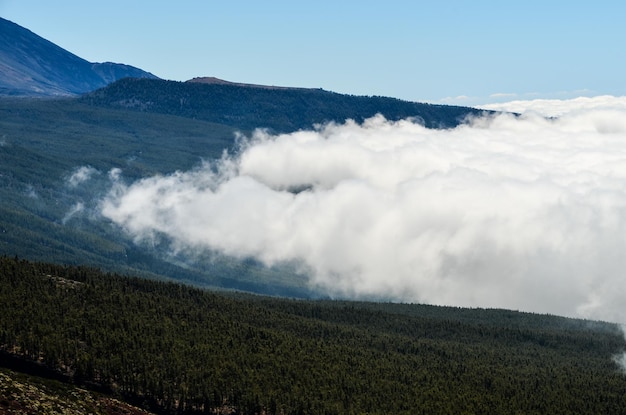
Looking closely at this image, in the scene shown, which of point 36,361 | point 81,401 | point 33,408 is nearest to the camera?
point 33,408

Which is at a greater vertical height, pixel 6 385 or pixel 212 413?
pixel 6 385

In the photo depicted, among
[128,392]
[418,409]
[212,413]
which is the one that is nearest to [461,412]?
[418,409]

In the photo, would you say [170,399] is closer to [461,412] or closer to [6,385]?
[6,385]

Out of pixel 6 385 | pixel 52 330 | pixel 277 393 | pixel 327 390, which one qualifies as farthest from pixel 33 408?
pixel 327 390

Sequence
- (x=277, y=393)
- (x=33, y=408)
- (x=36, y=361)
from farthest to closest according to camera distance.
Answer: (x=277, y=393) → (x=36, y=361) → (x=33, y=408)

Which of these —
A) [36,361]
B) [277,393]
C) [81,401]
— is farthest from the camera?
[277,393]

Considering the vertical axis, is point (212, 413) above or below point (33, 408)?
below

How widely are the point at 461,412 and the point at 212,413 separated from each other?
58.7 meters

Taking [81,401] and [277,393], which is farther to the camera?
[277,393]

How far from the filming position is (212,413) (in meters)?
186

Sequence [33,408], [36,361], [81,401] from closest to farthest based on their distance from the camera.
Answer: [33,408] < [81,401] < [36,361]

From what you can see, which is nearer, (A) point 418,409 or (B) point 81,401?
(B) point 81,401

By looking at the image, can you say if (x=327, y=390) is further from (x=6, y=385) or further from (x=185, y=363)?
(x=6, y=385)

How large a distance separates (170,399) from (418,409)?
58477 mm
